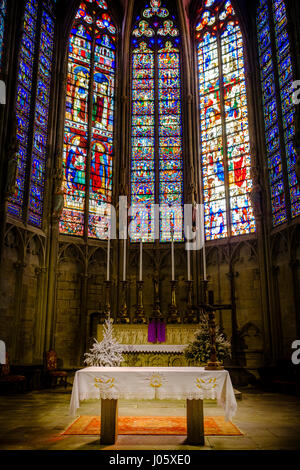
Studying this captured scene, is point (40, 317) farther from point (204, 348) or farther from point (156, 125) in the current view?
point (156, 125)

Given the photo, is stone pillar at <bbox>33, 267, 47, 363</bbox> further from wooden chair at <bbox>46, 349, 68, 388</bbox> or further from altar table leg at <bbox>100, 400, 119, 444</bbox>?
altar table leg at <bbox>100, 400, 119, 444</bbox>

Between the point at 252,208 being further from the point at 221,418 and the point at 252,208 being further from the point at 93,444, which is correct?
the point at 93,444

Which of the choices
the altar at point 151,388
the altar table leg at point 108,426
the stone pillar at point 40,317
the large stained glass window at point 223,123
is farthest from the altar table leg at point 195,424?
the large stained glass window at point 223,123

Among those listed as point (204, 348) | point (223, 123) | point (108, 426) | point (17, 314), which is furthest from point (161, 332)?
point (223, 123)

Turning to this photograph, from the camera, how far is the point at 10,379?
9430 millimetres

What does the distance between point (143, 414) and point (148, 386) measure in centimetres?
199

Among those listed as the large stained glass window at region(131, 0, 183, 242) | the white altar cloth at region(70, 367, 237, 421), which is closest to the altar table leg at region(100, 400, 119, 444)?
the white altar cloth at region(70, 367, 237, 421)

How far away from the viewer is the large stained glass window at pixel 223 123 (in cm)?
1416

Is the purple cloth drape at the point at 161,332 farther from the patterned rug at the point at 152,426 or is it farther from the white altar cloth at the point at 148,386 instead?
the white altar cloth at the point at 148,386

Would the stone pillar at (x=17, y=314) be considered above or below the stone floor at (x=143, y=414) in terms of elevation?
above

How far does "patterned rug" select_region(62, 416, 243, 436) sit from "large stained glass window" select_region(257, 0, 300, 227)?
7463mm

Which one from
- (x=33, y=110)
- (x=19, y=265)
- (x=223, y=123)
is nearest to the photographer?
(x=19, y=265)
